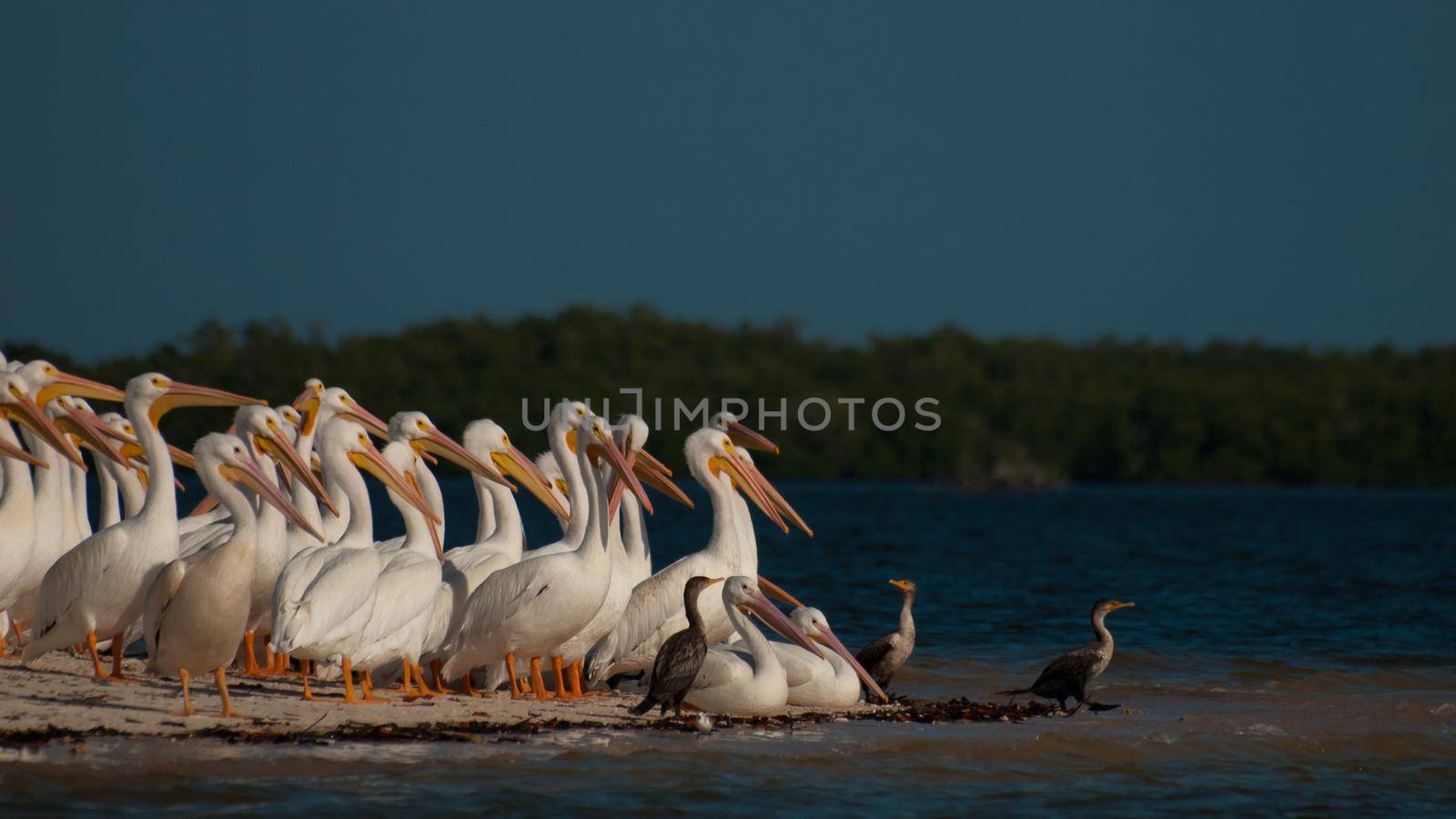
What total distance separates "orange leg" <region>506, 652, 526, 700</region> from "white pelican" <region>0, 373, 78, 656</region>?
7.09ft

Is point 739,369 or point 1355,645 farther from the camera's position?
point 739,369

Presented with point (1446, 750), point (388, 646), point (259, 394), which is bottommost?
point (1446, 750)

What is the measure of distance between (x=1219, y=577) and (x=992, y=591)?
4.25 m

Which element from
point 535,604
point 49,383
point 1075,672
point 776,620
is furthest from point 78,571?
point 1075,672

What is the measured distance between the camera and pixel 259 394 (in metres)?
46.2

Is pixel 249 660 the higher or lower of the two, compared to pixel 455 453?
lower

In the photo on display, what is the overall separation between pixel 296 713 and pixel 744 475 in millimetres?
3024

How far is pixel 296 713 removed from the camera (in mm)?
6980

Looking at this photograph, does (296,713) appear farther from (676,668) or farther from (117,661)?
(676,668)

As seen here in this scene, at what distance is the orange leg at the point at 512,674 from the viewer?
7.98 metres

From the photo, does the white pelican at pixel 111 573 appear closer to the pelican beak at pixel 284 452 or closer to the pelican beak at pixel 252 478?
the pelican beak at pixel 252 478

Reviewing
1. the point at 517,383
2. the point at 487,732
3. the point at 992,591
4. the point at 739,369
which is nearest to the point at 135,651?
the point at 487,732

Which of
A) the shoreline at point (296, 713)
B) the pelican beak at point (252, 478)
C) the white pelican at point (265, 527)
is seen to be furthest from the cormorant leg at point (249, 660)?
the pelican beak at point (252, 478)

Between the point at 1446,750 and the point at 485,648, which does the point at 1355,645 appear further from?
the point at 485,648
